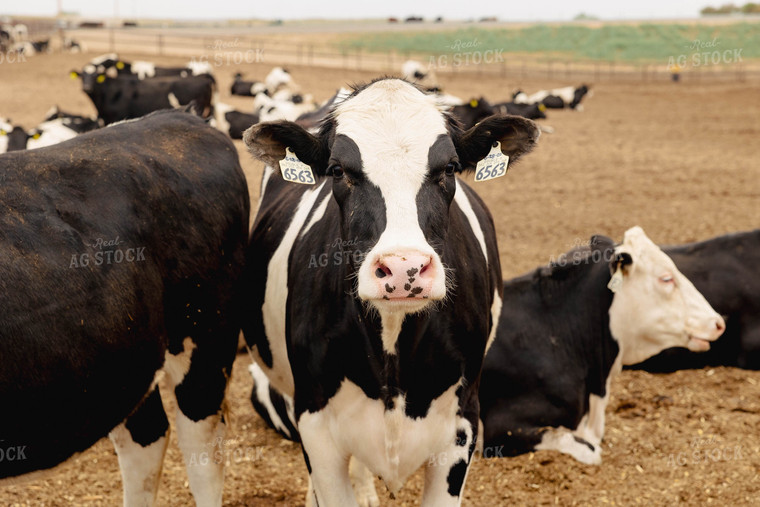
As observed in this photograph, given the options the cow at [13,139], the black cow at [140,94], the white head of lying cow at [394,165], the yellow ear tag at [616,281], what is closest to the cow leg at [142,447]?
the white head of lying cow at [394,165]

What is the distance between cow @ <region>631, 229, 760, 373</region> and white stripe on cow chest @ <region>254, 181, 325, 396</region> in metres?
3.50

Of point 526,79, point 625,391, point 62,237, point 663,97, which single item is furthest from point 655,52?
point 62,237

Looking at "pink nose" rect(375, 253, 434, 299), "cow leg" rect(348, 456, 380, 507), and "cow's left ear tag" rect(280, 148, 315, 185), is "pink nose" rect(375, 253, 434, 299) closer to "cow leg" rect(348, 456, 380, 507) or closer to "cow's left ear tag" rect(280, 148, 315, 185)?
"cow's left ear tag" rect(280, 148, 315, 185)

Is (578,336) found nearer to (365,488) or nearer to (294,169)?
(365,488)

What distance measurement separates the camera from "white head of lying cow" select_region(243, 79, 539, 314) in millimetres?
3041

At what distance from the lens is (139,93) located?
20797 mm

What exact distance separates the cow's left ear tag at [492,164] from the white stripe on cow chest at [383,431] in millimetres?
939

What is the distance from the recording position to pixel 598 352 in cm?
605

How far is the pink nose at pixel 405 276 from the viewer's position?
9.72 feet

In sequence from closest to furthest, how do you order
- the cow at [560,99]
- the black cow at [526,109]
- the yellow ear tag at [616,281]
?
1. the yellow ear tag at [616,281]
2. the black cow at [526,109]
3. the cow at [560,99]

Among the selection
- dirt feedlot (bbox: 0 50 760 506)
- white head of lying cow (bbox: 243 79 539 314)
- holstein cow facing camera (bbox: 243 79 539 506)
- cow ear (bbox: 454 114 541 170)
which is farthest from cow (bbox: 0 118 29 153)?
cow ear (bbox: 454 114 541 170)

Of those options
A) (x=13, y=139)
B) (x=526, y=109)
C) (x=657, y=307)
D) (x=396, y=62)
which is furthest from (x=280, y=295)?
(x=396, y=62)

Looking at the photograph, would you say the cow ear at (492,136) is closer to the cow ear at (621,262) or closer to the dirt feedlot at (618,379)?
the dirt feedlot at (618,379)

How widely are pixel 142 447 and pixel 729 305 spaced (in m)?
4.77
